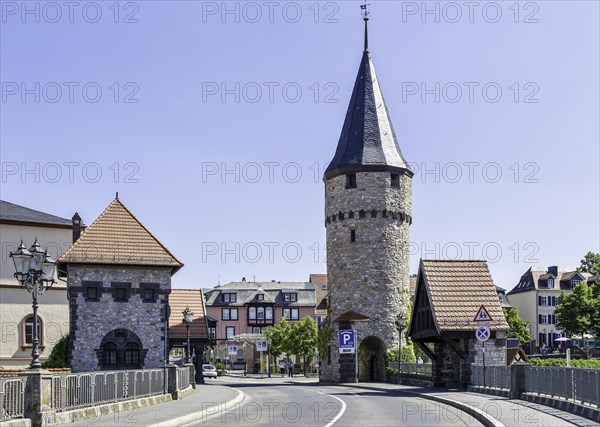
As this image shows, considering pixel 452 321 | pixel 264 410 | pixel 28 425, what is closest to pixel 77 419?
pixel 28 425

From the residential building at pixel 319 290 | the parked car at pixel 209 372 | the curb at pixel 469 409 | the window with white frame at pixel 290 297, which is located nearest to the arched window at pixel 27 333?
the curb at pixel 469 409

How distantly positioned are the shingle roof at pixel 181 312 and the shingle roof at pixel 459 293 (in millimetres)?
17132

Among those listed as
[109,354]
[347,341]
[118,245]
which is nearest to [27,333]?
[109,354]

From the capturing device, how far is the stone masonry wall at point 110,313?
136 feet

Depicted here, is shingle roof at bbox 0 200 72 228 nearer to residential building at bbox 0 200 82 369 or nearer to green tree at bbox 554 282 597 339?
residential building at bbox 0 200 82 369

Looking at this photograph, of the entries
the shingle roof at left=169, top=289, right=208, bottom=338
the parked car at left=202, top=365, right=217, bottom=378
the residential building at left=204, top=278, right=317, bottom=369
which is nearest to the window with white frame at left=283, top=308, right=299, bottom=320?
the residential building at left=204, top=278, right=317, bottom=369

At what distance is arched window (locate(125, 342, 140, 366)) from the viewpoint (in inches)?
1650

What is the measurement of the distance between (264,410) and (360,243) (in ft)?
108

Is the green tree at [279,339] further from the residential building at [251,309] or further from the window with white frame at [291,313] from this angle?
the residential building at [251,309]

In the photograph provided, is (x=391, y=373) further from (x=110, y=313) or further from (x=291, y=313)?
(x=291, y=313)

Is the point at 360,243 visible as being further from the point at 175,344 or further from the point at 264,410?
the point at 264,410

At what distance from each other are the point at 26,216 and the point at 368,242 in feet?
71.6

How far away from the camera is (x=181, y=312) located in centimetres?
5384

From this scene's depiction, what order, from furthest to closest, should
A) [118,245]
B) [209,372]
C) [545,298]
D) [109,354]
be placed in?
1. [545,298]
2. [209,372]
3. [118,245]
4. [109,354]
